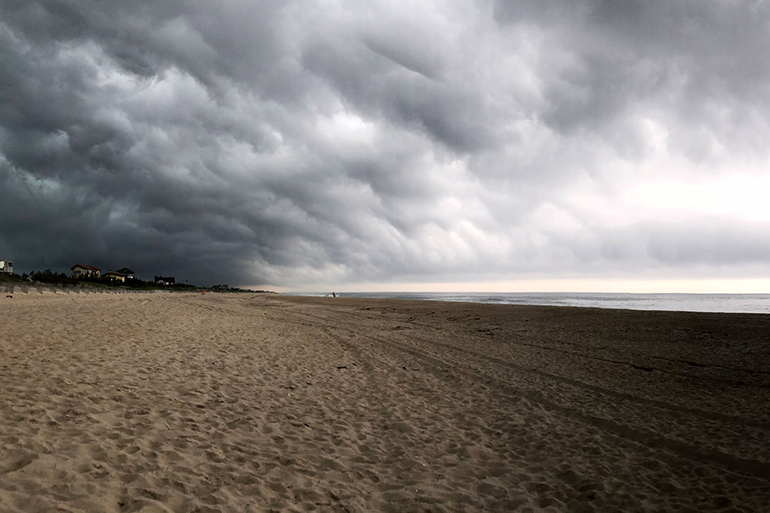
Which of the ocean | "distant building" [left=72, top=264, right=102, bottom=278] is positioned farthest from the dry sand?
"distant building" [left=72, top=264, right=102, bottom=278]

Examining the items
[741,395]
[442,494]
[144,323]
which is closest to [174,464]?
[442,494]

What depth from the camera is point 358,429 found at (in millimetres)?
7980

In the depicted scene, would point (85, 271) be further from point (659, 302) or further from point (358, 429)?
point (659, 302)

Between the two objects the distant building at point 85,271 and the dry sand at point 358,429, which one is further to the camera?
the distant building at point 85,271

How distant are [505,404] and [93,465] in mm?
8970

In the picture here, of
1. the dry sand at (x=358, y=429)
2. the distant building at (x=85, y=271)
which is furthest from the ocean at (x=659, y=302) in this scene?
the distant building at (x=85, y=271)

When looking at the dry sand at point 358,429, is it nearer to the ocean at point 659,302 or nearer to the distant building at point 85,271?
the ocean at point 659,302

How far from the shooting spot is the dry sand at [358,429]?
525 cm

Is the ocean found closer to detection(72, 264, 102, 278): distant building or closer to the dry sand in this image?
the dry sand

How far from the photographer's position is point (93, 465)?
16.8 feet

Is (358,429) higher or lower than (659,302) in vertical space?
lower

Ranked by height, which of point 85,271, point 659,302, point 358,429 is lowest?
point 358,429

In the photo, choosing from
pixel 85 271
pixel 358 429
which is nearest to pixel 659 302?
pixel 358 429

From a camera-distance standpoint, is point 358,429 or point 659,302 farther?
point 659,302
